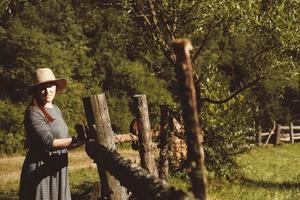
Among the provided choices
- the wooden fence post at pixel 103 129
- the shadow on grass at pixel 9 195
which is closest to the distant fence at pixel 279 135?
the shadow on grass at pixel 9 195

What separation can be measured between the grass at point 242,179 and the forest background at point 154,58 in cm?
100

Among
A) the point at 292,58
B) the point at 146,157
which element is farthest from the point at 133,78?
the point at 146,157

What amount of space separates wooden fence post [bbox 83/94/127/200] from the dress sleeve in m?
0.62

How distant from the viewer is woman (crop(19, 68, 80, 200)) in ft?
19.1

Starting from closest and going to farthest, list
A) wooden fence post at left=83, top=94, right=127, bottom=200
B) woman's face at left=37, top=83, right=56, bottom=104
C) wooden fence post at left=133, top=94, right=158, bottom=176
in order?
woman's face at left=37, top=83, right=56, bottom=104 < wooden fence post at left=83, top=94, right=127, bottom=200 < wooden fence post at left=133, top=94, right=158, bottom=176

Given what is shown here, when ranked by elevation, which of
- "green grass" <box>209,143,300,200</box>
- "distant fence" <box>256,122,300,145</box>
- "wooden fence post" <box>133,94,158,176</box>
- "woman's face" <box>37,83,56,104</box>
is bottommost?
"distant fence" <box>256,122,300,145</box>

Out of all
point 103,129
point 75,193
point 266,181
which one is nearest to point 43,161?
point 103,129

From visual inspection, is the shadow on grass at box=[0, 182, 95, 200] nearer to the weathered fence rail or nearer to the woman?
the woman

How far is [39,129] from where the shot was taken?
5.76 m

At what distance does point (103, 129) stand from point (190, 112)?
358cm

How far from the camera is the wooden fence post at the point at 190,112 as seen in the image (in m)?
2.76

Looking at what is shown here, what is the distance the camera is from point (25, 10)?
84.9 feet

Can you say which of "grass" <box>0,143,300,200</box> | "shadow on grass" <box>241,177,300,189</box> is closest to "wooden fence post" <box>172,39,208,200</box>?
"grass" <box>0,143,300,200</box>

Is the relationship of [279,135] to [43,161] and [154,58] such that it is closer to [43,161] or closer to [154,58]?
[154,58]
